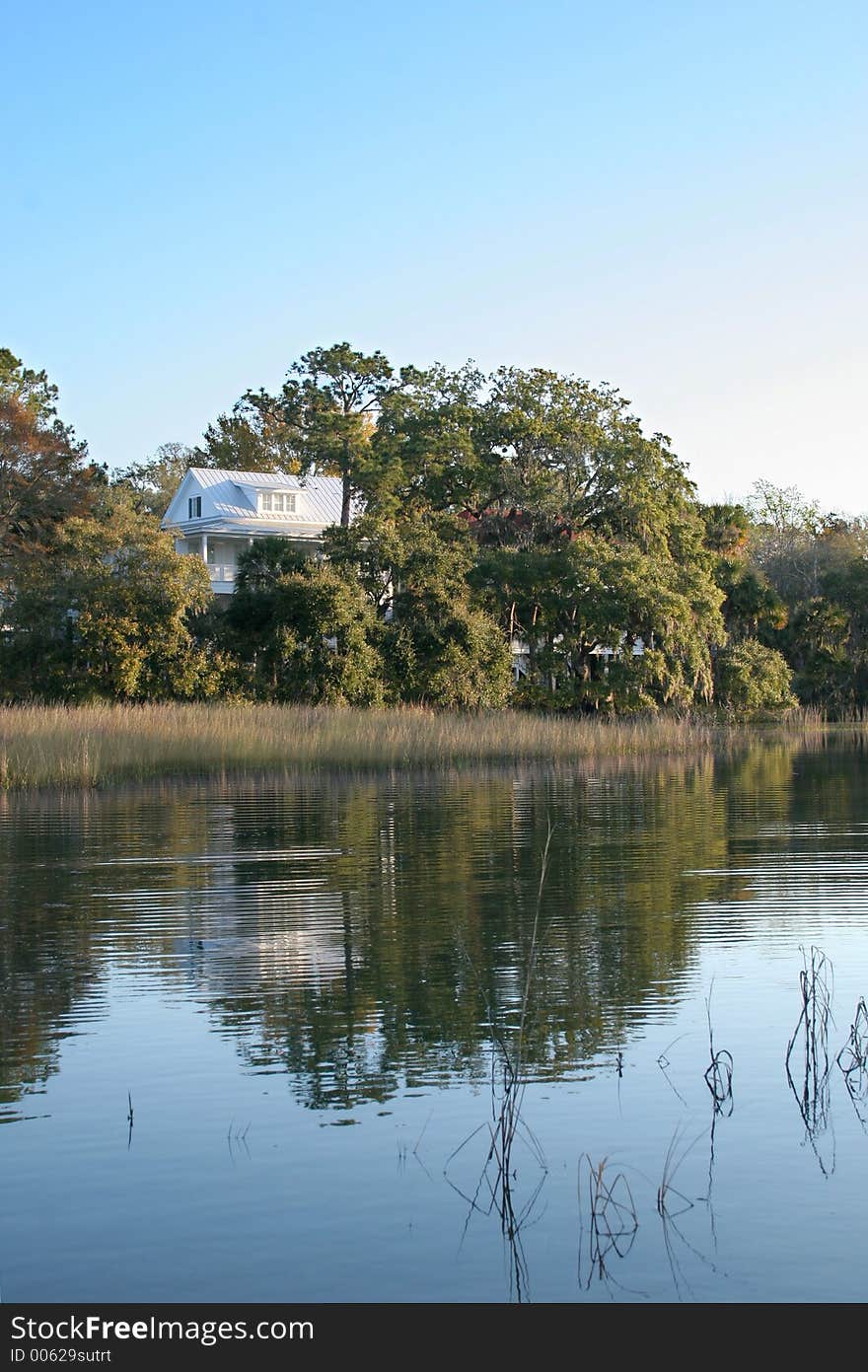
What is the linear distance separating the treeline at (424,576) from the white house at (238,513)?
205 inches

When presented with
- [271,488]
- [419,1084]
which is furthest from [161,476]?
[419,1084]

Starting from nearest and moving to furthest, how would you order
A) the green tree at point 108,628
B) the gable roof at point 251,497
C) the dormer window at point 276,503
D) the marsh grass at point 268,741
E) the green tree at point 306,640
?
the marsh grass at point 268,741, the green tree at point 108,628, the green tree at point 306,640, the gable roof at point 251,497, the dormer window at point 276,503

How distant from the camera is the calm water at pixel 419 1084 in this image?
634cm

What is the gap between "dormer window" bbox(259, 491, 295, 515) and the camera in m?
67.0

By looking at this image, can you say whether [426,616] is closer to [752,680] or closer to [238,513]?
[752,680]

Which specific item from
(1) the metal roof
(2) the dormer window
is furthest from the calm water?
(2) the dormer window

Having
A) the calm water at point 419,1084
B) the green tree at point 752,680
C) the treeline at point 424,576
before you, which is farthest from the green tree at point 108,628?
the calm water at point 419,1084

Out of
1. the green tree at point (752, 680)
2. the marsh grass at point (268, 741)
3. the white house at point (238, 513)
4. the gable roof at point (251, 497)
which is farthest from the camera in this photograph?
the gable roof at point (251, 497)

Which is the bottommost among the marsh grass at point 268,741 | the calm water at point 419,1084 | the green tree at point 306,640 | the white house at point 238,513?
the calm water at point 419,1084

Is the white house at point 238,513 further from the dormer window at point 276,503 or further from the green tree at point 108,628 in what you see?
the green tree at point 108,628

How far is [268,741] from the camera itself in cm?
3484

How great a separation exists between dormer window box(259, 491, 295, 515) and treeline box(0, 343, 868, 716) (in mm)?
6123

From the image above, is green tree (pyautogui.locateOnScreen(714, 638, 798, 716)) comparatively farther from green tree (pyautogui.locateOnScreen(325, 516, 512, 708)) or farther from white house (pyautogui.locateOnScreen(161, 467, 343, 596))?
white house (pyautogui.locateOnScreen(161, 467, 343, 596))

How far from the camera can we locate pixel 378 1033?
950 cm
